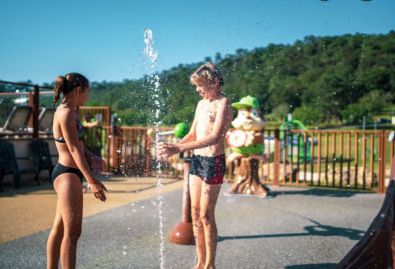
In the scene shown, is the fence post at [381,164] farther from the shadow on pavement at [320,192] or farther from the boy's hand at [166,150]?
Result: the boy's hand at [166,150]

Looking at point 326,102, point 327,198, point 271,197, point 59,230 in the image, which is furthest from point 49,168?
point 326,102

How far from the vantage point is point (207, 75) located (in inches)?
127

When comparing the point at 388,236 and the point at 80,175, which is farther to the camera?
the point at 80,175

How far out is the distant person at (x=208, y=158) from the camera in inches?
126

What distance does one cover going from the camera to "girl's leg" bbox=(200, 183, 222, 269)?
330 cm

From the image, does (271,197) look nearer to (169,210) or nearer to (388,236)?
(169,210)

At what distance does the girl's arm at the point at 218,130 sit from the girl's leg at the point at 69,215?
82 centimetres

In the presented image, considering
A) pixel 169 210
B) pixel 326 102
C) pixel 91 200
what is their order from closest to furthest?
pixel 169 210 < pixel 91 200 < pixel 326 102

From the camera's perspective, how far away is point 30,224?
5.34 meters

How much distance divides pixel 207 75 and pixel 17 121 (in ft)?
30.7

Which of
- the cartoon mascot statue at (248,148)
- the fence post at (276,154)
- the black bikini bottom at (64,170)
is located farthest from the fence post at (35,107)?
the black bikini bottom at (64,170)

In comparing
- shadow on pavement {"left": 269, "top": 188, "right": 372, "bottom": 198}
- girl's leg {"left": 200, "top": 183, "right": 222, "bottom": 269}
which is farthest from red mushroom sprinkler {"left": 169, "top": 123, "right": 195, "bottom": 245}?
shadow on pavement {"left": 269, "top": 188, "right": 372, "bottom": 198}

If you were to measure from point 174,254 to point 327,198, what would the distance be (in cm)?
483

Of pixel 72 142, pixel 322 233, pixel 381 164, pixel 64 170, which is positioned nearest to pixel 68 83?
pixel 72 142
